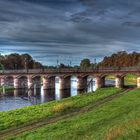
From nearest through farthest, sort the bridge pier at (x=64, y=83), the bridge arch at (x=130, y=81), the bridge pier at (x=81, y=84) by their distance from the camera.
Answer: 1. the bridge arch at (x=130, y=81)
2. the bridge pier at (x=81, y=84)
3. the bridge pier at (x=64, y=83)

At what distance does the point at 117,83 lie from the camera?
118125 millimetres

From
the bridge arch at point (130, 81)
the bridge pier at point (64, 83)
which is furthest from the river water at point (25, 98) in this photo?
the bridge arch at point (130, 81)

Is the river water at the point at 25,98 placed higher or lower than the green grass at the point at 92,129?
lower

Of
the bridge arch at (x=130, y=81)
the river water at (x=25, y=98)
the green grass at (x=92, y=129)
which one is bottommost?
the river water at (x=25, y=98)

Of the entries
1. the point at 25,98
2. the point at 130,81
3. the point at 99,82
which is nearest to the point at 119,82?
the point at 99,82

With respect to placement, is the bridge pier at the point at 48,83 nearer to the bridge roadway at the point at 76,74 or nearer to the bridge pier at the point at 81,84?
the bridge roadway at the point at 76,74

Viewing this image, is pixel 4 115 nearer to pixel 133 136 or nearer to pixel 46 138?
pixel 46 138

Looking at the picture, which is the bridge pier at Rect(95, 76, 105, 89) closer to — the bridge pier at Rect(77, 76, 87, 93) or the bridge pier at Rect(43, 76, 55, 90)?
the bridge pier at Rect(77, 76, 87, 93)

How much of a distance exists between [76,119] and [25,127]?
7227 millimetres

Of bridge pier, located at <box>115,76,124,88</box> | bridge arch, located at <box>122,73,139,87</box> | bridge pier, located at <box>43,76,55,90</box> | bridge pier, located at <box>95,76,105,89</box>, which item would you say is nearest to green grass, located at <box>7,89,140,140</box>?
bridge pier, located at <box>115,76,124,88</box>

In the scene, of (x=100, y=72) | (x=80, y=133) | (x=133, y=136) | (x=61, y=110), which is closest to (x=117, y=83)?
(x=100, y=72)

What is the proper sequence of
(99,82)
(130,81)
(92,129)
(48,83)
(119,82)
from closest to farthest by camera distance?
1. (92,129)
2. (119,82)
3. (99,82)
4. (48,83)
5. (130,81)

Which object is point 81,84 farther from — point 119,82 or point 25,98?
point 25,98

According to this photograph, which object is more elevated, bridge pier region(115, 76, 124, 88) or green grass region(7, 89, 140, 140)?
bridge pier region(115, 76, 124, 88)
